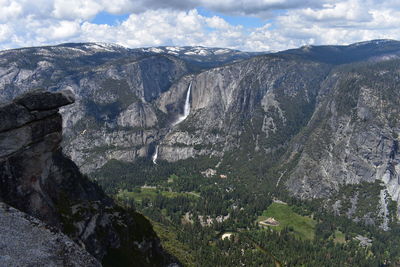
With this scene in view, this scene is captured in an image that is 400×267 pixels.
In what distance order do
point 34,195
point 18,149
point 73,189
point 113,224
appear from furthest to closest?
point 73,189
point 113,224
point 34,195
point 18,149

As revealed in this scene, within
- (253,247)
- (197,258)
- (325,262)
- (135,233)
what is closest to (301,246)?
(325,262)

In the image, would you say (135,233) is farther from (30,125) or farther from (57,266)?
(57,266)

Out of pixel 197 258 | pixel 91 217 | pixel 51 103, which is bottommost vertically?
pixel 197 258

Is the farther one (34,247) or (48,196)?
(48,196)

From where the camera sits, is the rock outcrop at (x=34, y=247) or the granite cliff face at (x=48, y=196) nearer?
the rock outcrop at (x=34, y=247)

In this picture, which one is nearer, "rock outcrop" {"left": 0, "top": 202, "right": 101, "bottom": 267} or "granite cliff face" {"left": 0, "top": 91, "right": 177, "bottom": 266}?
"rock outcrop" {"left": 0, "top": 202, "right": 101, "bottom": 267}

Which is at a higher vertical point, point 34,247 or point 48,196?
point 34,247

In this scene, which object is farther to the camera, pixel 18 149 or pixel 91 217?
pixel 91 217

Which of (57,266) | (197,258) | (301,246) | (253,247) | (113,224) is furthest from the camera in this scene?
(301,246)
